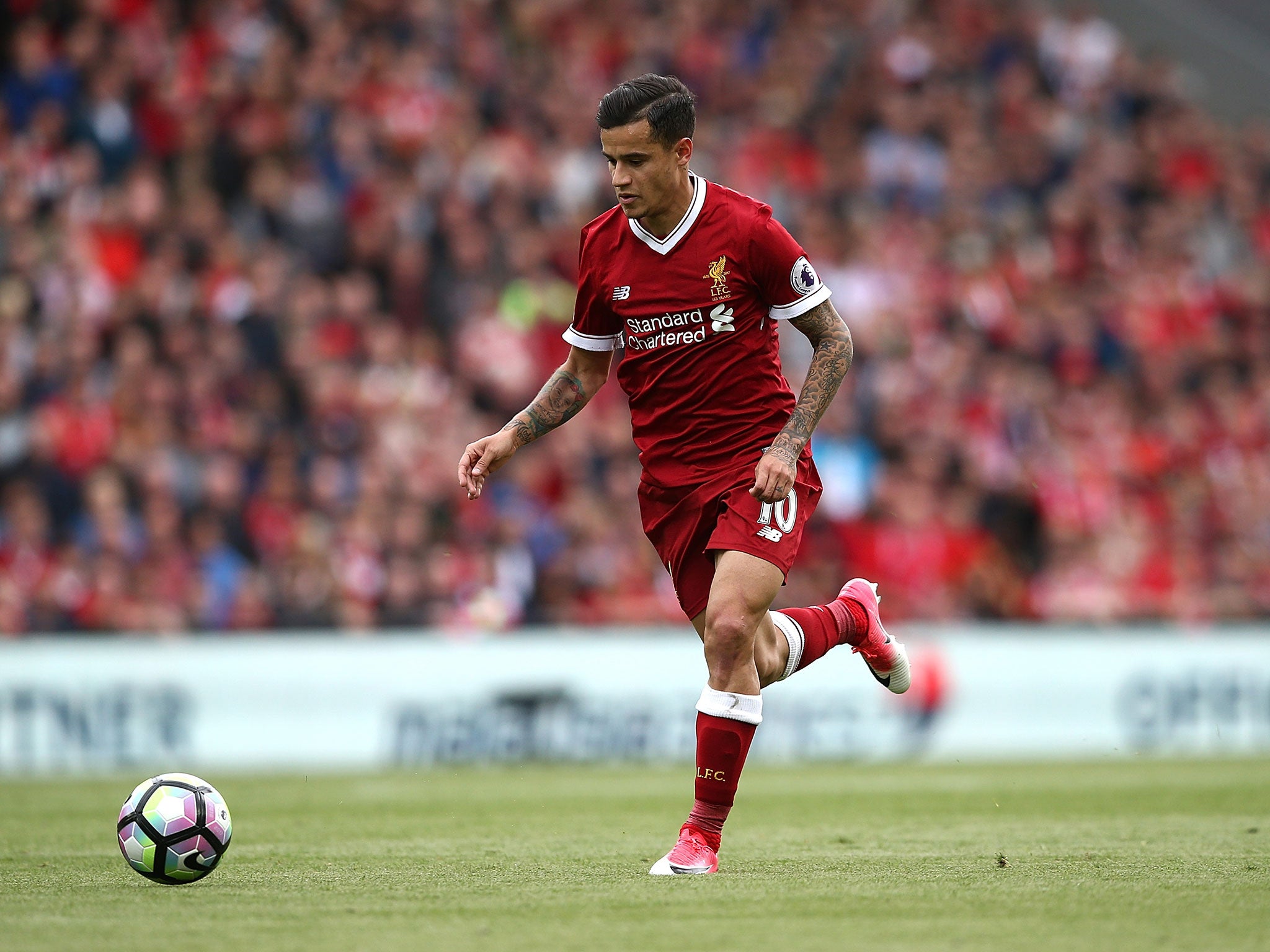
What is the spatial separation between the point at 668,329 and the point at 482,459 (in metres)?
0.87

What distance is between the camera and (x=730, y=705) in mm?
6246

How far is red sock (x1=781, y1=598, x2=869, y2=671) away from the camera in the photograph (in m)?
7.02

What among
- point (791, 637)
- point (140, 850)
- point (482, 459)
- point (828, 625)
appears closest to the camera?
point (140, 850)

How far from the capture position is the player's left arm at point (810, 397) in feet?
20.2

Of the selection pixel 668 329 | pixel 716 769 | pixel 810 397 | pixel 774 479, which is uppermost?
pixel 668 329

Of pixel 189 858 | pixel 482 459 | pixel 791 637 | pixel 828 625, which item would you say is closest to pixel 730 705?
pixel 791 637

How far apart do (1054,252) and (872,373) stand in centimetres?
365

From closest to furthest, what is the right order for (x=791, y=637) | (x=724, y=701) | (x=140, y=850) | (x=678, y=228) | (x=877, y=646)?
1. (x=140, y=850)
2. (x=724, y=701)
3. (x=678, y=228)
4. (x=791, y=637)
5. (x=877, y=646)

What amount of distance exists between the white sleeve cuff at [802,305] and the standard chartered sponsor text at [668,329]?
0.93 feet

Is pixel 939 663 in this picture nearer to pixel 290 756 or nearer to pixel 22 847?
pixel 290 756

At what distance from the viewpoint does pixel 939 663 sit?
1491cm

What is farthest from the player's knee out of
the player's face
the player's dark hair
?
the player's dark hair

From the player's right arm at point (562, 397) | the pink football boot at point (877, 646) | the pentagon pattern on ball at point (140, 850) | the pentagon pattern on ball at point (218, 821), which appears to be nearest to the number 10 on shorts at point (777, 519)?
the player's right arm at point (562, 397)

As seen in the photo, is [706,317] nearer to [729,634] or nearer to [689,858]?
[729,634]
